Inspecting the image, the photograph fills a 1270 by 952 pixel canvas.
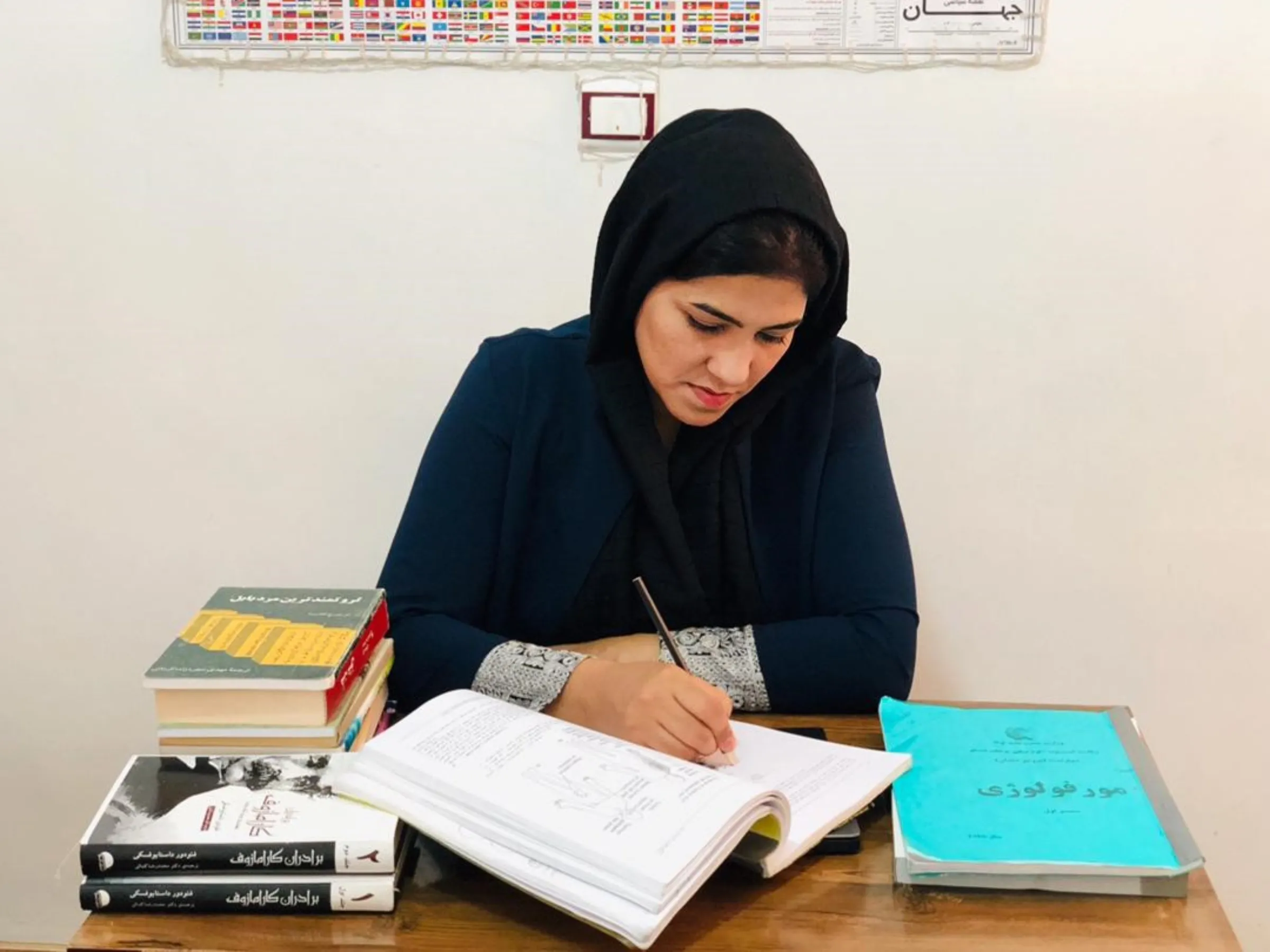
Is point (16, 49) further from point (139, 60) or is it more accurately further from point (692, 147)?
point (692, 147)

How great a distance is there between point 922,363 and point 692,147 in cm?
69

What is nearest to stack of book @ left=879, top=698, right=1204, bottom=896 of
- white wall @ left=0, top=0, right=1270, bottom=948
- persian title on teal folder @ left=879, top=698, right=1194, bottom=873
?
persian title on teal folder @ left=879, top=698, right=1194, bottom=873

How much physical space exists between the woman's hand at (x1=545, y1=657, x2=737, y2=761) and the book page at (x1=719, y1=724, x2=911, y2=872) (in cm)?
4

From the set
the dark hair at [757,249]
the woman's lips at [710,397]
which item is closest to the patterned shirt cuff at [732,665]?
the woman's lips at [710,397]

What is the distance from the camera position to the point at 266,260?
5.68ft

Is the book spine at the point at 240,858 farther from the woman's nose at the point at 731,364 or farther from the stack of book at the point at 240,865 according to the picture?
the woman's nose at the point at 731,364

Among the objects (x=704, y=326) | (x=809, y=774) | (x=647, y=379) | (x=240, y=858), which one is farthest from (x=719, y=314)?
(x=240, y=858)

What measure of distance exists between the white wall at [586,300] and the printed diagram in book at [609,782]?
956 millimetres

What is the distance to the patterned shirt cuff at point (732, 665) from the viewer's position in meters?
1.21

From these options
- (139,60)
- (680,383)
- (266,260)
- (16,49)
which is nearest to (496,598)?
(680,383)

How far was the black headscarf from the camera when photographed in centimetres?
117

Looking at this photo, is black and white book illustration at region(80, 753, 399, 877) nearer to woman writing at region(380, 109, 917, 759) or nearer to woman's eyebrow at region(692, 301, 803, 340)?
woman writing at region(380, 109, 917, 759)

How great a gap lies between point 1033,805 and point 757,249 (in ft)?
1.91

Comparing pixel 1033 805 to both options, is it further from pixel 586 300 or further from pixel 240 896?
pixel 586 300
